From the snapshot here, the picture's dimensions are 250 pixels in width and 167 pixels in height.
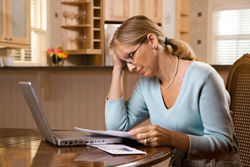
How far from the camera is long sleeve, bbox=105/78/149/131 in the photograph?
5.30 ft

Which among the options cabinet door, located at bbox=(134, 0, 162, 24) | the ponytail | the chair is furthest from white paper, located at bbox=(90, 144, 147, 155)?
cabinet door, located at bbox=(134, 0, 162, 24)

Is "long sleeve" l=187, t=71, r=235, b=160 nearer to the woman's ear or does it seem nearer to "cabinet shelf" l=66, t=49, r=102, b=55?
the woman's ear

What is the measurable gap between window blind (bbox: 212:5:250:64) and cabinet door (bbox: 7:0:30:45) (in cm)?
420

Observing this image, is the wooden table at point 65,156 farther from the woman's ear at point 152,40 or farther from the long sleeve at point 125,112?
the woman's ear at point 152,40

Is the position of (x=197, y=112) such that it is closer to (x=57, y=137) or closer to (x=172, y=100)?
(x=172, y=100)

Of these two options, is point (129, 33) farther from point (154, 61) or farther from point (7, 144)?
point (7, 144)

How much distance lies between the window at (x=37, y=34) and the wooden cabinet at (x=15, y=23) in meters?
0.80

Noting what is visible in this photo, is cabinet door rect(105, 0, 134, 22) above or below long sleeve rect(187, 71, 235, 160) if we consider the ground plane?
above

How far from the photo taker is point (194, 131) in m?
1.44

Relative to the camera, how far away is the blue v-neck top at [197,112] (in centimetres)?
131

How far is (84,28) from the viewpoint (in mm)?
5766

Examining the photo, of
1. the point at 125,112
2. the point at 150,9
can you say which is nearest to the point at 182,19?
the point at 150,9

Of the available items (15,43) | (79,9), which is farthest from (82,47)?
(15,43)

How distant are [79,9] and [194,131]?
15.6ft
